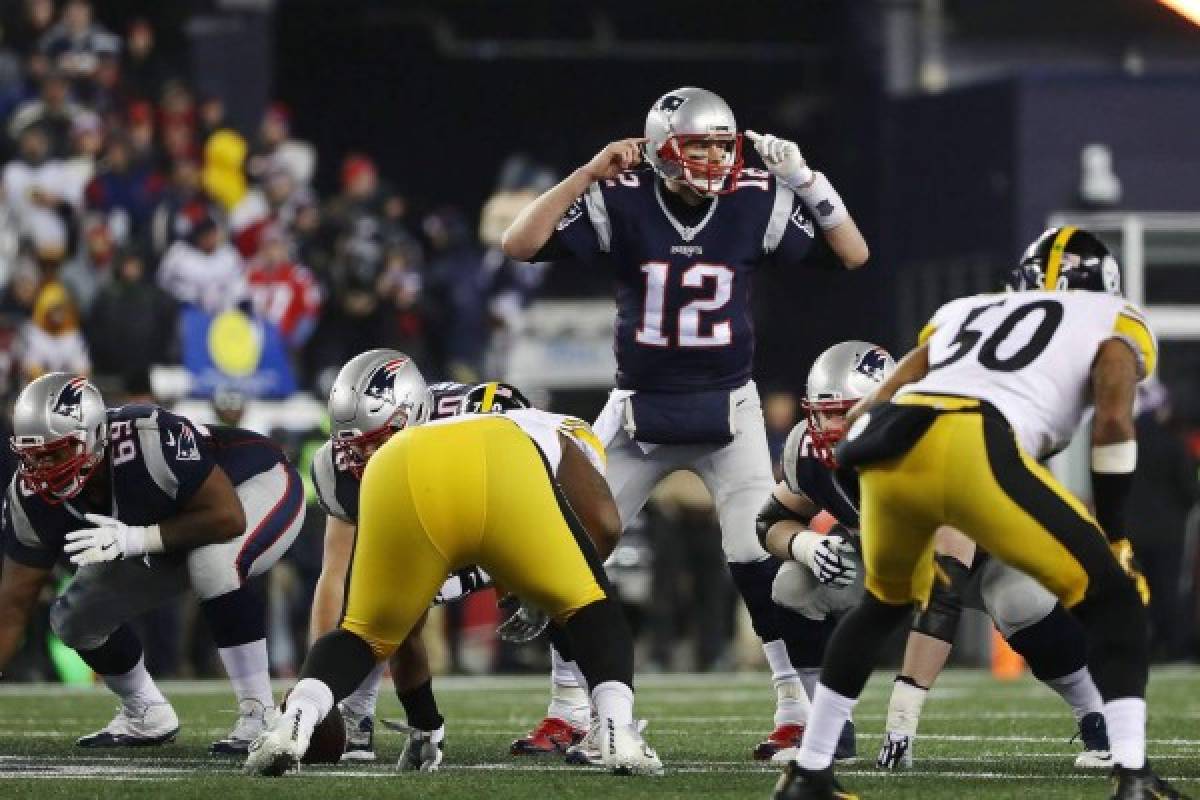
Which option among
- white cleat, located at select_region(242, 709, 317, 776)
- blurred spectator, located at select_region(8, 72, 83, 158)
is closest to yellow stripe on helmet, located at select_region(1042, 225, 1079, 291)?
white cleat, located at select_region(242, 709, 317, 776)

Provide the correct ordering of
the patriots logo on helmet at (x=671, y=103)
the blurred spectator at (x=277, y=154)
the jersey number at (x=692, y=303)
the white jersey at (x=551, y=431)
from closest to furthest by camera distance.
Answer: the white jersey at (x=551, y=431) → the patriots logo on helmet at (x=671, y=103) → the jersey number at (x=692, y=303) → the blurred spectator at (x=277, y=154)

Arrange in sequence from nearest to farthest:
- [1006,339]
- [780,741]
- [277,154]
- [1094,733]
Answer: [1006,339] → [1094,733] → [780,741] → [277,154]

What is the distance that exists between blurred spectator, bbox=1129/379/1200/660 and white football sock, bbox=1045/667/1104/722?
6.98m

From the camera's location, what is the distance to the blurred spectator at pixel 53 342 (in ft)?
44.3

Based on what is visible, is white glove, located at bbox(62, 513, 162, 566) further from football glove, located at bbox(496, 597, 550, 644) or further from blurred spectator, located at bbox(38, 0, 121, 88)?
blurred spectator, located at bbox(38, 0, 121, 88)

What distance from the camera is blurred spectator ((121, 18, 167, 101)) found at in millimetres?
15617

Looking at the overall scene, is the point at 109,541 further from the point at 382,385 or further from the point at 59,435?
the point at 382,385

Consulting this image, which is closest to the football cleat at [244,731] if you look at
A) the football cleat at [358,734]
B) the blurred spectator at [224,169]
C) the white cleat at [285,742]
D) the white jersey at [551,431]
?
the football cleat at [358,734]

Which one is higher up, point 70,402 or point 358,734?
point 70,402

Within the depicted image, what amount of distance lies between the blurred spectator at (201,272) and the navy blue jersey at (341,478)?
6.92 m

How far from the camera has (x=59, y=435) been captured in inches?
281

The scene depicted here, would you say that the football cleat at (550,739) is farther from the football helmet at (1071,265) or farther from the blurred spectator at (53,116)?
the blurred spectator at (53,116)

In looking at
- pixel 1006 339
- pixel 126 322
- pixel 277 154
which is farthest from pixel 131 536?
pixel 277 154

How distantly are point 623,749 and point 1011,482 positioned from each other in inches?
49.4
